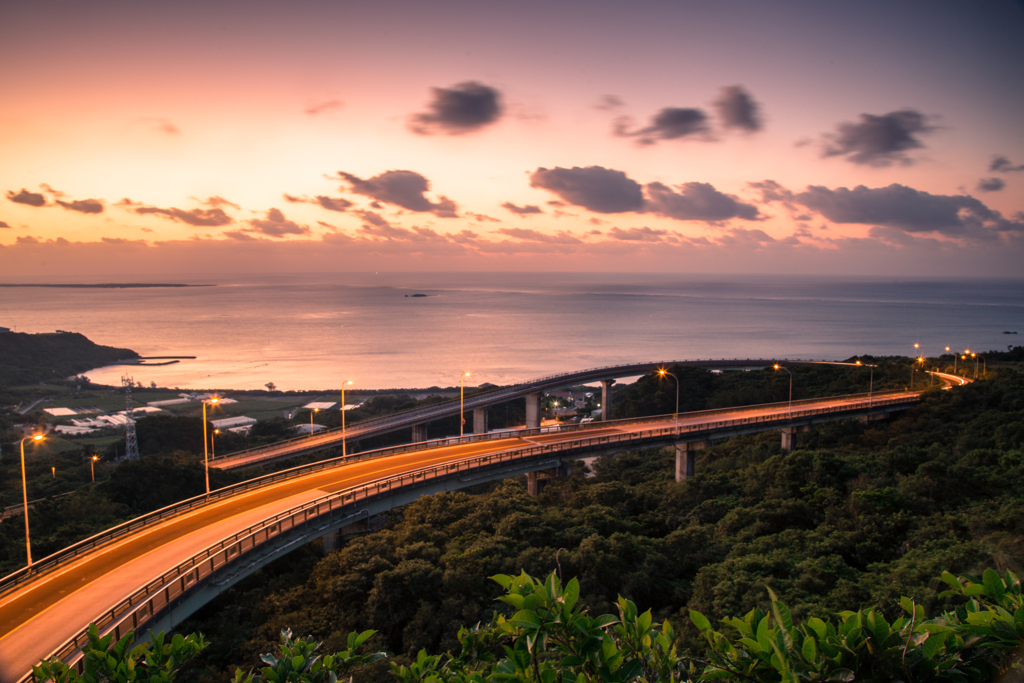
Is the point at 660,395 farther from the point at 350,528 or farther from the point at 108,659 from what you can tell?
the point at 108,659

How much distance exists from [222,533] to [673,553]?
67.2 feet

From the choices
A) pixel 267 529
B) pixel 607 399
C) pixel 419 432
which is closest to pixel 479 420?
pixel 419 432

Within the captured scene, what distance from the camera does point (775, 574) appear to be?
22344mm

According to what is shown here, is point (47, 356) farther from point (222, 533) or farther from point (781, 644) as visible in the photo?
point (781, 644)

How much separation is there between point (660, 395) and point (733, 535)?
182ft

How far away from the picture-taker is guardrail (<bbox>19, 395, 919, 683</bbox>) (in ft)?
56.2

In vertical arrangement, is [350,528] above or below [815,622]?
below

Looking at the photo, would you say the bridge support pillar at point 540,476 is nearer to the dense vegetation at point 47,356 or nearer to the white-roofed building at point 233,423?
the white-roofed building at point 233,423

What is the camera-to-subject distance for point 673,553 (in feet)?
86.4

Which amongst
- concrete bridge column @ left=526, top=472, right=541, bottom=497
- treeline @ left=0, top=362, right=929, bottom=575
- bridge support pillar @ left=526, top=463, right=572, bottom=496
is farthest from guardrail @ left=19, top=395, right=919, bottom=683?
treeline @ left=0, top=362, right=929, bottom=575

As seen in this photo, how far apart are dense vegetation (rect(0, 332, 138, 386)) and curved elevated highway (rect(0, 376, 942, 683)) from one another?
116 m

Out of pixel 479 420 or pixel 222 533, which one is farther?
pixel 479 420

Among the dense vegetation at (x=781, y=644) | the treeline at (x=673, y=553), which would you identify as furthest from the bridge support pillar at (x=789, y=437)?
the dense vegetation at (x=781, y=644)

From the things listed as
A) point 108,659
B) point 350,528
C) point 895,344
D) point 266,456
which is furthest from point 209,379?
point 895,344
